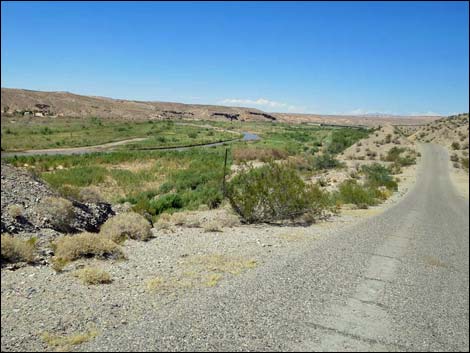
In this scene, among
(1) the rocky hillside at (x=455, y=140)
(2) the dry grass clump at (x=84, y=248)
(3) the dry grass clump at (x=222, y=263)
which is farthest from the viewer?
(1) the rocky hillside at (x=455, y=140)

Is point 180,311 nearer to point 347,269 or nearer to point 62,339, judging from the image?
point 62,339

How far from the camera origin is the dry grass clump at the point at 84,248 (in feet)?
35.7

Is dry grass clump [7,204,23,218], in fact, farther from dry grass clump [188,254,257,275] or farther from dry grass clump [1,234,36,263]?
dry grass clump [188,254,257,275]

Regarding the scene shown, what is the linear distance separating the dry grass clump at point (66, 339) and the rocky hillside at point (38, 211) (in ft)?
22.2

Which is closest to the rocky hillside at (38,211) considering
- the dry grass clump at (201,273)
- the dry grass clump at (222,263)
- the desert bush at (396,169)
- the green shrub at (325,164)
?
the dry grass clump at (222,263)

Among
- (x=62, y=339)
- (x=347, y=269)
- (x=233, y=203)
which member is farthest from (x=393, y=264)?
(x=233, y=203)

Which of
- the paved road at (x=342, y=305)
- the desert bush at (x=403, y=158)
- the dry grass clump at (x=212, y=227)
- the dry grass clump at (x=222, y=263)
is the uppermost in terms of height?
the desert bush at (x=403, y=158)

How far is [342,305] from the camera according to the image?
777 cm

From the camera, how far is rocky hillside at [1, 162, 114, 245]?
43.8 ft

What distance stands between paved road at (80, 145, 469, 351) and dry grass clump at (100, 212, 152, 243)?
5.26 m

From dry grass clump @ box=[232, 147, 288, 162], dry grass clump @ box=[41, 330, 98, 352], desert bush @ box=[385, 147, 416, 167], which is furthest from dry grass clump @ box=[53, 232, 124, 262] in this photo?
dry grass clump @ box=[232, 147, 288, 162]

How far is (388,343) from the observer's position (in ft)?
20.6

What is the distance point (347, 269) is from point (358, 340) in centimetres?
369

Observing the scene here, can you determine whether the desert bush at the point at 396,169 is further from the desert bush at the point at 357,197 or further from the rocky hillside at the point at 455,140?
the rocky hillside at the point at 455,140
